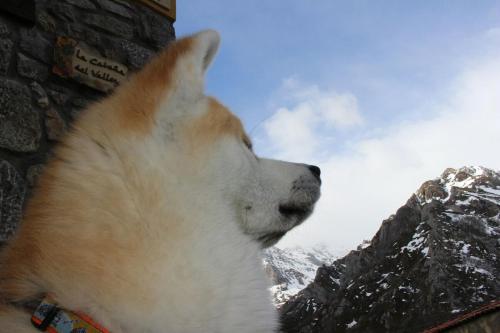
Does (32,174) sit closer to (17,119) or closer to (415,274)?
(17,119)

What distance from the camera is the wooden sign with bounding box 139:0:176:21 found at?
4.26 metres

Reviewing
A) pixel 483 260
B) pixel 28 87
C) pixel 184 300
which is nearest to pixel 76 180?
pixel 184 300

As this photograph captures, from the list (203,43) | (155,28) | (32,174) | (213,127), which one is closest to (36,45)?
(32,174)

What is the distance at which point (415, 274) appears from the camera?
62031 millimetres

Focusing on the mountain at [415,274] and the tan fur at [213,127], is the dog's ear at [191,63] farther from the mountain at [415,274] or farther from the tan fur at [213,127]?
the mountain at [415,274]

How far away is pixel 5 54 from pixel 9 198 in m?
1.07

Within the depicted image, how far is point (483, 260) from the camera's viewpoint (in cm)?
6331

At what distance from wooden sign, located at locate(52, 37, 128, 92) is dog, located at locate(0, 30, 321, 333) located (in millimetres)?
1929

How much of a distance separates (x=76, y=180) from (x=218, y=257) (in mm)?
546

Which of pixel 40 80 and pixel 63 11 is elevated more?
pixel 63 11

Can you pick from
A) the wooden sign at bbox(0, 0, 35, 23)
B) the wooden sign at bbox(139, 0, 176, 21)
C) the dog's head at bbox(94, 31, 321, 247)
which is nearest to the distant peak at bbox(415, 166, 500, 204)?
the wooden sign at bbox(139, 0, 176, 21)

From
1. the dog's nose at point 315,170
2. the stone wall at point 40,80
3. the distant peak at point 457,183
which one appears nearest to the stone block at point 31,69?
the stone wall at point 40,80

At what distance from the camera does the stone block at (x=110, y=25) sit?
3.81 meters

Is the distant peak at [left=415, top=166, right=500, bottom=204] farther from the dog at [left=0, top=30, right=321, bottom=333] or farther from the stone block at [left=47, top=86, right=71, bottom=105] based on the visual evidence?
the dog at [left=0, top=30, right=321, bottom=333]
